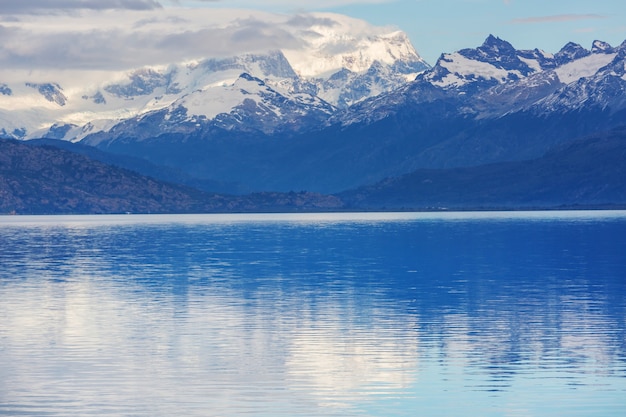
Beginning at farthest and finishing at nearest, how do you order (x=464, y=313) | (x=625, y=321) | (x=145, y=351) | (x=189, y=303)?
(x=189, y=303)
(x=464, y=313)
(x=625, y=321)
(x=145, y=351)

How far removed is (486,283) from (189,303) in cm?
3845

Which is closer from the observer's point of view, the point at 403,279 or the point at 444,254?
the point at 403,279

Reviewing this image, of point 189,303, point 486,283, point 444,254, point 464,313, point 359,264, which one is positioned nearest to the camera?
point 464,313

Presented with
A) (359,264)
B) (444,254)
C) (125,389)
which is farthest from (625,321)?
(444,254)

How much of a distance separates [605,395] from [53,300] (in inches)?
2506

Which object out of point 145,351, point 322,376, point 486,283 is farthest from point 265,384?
point 486,283

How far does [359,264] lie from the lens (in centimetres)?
17588

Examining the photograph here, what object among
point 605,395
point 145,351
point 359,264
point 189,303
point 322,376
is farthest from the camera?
point 359,264

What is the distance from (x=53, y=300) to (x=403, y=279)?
45758mm

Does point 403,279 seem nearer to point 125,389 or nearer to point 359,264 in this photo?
point 359,264

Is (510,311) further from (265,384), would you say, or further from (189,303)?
(265,384)

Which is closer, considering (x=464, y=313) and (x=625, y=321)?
(x=625, y=321)

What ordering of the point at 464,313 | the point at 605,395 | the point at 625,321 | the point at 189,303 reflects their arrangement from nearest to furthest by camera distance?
the point at 605,395 → the point at 625,321 → the point at 464,313 → the point at 189,303

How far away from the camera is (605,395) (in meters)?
65.6
